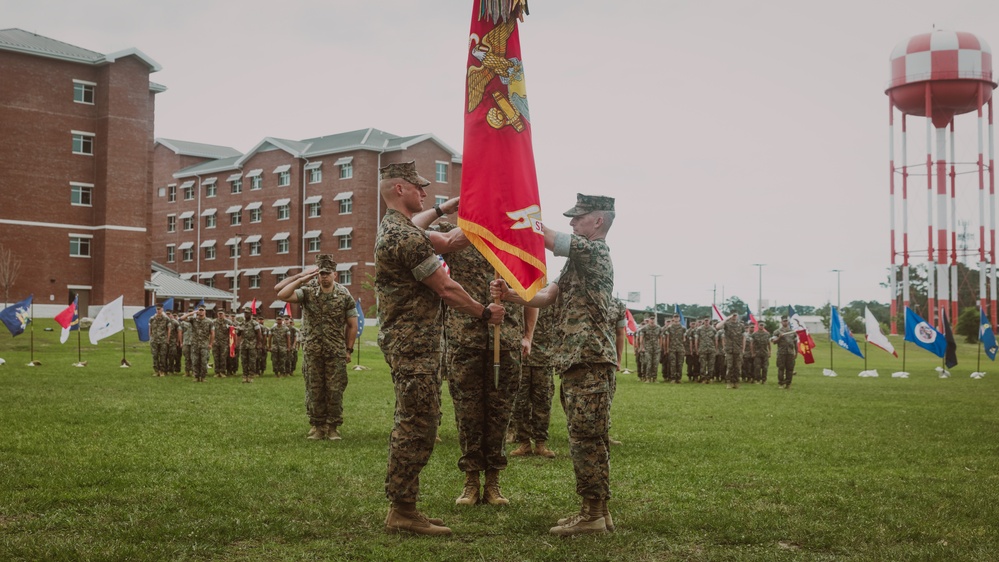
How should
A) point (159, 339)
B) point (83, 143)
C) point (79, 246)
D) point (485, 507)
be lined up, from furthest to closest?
point (79, 246)
point (83, 143)
point (159, 339)
point (485, 507)

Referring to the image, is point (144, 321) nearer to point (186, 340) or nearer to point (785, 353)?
point (186, 340)

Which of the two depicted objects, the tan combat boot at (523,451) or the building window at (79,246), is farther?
the building window at (79,246)

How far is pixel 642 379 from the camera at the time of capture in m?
29.9

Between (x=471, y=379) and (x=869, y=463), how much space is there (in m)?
5.43

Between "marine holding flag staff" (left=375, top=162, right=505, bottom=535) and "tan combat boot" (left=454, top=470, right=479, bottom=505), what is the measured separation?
920 mm

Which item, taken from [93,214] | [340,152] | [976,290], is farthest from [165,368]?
[976,290]

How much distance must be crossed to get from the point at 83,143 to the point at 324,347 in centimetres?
5193

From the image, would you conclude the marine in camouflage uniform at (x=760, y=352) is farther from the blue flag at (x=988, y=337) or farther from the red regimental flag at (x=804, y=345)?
the blue flag at (x=988, y=337)

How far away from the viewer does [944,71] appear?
53.1 metres

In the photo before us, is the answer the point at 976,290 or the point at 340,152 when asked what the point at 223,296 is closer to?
the point at 340,152

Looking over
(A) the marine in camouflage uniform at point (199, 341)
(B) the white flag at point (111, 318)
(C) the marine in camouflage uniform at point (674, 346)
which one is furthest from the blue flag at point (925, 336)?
(B) the white flag at point (111, 318)

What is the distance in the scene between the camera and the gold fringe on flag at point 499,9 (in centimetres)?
764

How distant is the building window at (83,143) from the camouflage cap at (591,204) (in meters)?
56.9

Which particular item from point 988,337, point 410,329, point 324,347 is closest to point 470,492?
point 410,329
